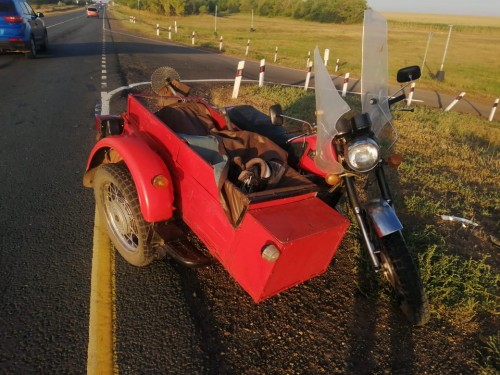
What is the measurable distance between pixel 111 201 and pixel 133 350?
1.44 metres

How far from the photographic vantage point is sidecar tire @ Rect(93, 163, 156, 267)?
287 cm

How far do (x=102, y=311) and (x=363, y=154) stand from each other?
2096 mm

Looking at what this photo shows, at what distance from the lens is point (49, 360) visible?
2197mm

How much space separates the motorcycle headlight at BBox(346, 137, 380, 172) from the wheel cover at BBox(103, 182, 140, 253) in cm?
172

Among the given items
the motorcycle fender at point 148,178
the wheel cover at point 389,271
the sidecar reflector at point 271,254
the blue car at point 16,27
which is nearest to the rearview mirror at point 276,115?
the motorcycle fender at point 148,178

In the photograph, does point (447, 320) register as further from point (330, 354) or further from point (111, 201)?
point (111, 201)

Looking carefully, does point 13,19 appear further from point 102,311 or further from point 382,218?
point 382,218

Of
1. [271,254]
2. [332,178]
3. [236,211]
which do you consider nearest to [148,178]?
[236,211]

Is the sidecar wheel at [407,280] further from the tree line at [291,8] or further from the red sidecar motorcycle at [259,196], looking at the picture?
the tree line at [291,8]

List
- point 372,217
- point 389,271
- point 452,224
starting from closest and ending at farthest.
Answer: point 372,217 < point 389,271 < point 452,224

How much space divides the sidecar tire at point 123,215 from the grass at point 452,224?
72.0 inches

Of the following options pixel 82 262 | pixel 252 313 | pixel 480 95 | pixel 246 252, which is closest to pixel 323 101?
pixel 246 252

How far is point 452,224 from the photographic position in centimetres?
423

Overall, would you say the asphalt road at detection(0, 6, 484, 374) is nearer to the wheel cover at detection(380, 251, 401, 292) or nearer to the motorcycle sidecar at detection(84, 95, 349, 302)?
the wheel cover at detection(380, 251, 401, 292)
